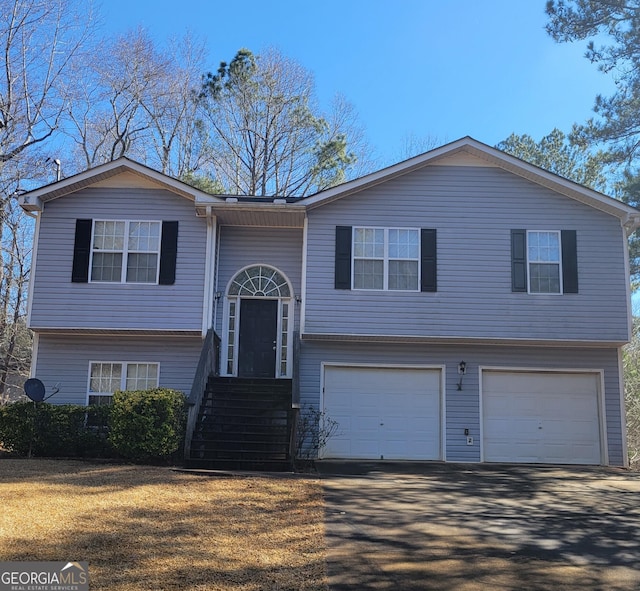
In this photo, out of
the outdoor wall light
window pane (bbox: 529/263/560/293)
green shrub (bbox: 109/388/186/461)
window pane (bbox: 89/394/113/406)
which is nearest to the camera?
green shrub (bbox: 109/388/186/461)

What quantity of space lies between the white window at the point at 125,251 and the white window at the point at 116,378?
1.92m

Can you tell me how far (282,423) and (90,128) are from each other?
1882 cm

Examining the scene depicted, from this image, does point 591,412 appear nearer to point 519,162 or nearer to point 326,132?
point 519,162

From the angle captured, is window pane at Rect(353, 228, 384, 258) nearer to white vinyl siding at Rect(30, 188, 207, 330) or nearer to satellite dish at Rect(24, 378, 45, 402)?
white vinyl siding at Rect(30, 188, 207, 330)

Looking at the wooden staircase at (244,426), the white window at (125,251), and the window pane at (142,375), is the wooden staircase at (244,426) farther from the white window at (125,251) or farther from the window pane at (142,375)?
the white window at (125,251)

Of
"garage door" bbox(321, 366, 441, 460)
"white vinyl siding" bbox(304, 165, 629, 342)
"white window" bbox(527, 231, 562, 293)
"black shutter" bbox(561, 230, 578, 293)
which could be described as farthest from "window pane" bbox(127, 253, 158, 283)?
"black shutter" bbox(561, 230, 578, 293)

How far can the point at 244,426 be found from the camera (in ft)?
38.9

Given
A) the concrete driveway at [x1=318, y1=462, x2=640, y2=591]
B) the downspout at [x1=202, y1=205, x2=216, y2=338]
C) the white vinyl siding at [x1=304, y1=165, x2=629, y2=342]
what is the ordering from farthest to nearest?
the downspout at [x1=202, y1=205, x2=216, y2=338], the white vinyl siding at [x1=304, y1=165, x2=629, y2=342], the concrete driveway at [x1=318, y1=462, x2=640, y2=591]

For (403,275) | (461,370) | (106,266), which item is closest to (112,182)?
(106,266)

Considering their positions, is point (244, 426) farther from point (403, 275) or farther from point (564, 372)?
point (564, 372)

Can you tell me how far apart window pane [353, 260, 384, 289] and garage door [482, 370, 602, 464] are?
3096 mm

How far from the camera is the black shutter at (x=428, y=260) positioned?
1341cm

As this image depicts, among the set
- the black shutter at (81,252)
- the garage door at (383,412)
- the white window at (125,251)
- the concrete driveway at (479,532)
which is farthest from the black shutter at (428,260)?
the black shutter at (81,252)

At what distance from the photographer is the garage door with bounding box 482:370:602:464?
44.4 feet
